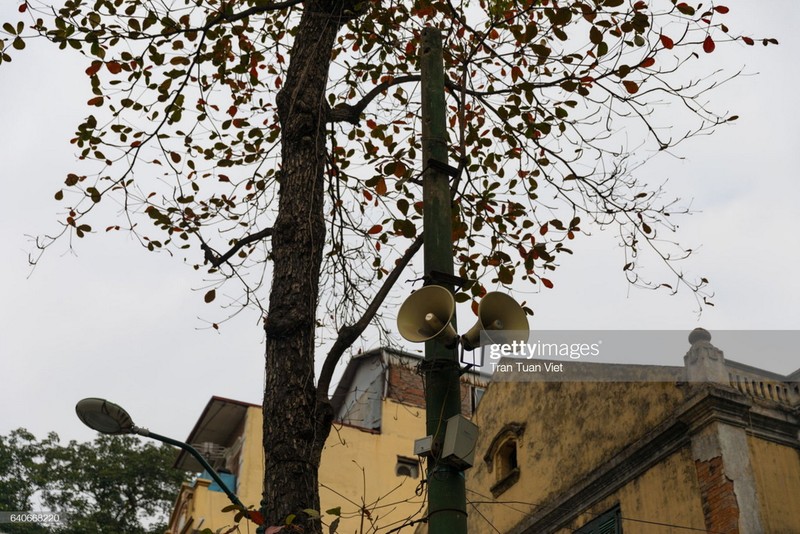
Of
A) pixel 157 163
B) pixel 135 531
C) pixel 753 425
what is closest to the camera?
pixel 157 163

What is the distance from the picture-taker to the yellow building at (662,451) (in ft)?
40.8

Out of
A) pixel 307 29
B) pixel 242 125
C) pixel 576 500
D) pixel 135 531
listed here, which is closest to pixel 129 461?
pixel 135 531

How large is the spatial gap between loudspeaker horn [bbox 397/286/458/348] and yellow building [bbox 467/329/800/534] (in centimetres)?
602

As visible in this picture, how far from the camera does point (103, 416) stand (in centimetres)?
1045

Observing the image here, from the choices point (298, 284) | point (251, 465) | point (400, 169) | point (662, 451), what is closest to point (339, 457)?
point (251, 465)

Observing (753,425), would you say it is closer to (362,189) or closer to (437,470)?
(362,189)

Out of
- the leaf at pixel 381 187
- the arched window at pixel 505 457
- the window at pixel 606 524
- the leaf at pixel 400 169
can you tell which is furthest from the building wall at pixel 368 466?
the leaf at pixel 400 169

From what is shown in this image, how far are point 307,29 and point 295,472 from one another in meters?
4.12

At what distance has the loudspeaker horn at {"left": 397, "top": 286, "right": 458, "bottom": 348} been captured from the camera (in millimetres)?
6105

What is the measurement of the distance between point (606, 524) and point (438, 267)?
926cm

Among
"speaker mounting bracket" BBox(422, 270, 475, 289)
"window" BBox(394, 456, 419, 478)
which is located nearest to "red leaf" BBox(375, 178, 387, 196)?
"speaker mounting bracket" BBox(422, 270, 475, 289)

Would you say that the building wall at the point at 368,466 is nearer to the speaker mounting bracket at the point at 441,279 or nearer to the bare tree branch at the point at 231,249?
the bare tree branch at the point at 231,249

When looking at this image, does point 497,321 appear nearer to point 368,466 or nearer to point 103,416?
point 103,416

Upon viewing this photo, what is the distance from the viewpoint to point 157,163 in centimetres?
1070
